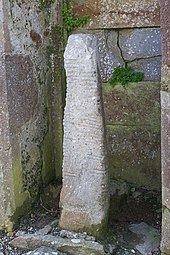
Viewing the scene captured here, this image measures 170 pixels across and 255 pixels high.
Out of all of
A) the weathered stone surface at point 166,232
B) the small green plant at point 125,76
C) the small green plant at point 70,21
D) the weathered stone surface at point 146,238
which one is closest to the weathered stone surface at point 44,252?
the weathered stone surface at point 146,238

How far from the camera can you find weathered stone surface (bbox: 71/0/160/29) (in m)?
3.59

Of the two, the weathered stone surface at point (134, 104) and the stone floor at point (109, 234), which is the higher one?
the weathered stone surface at point (134, 104)

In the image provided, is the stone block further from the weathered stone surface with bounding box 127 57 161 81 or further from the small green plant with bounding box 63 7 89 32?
the small green plant with bounding box 63 7 89 32

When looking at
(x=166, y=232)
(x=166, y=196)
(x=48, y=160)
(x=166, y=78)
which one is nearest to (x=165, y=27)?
(x=166, y=78)

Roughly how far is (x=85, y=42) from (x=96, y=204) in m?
1.00

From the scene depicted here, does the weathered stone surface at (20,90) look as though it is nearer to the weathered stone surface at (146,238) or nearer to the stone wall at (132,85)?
the stone wall at (132,85)

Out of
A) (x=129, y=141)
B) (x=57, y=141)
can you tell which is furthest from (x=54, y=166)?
(x=129, y=141)

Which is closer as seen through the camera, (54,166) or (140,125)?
(140,125)

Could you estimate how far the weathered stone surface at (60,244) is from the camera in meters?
3.06

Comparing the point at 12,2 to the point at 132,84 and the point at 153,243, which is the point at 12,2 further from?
the point at 153,243

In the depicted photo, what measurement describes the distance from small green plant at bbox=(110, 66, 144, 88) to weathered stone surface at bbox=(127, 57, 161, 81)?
0.11 feet

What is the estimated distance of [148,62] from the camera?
3.69 m

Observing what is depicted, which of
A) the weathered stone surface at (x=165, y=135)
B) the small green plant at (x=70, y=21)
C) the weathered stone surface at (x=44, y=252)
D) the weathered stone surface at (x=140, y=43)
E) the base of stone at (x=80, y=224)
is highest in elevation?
the small green plant at (x=70, y=21)

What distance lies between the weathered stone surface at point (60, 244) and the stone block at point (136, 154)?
89 cm
